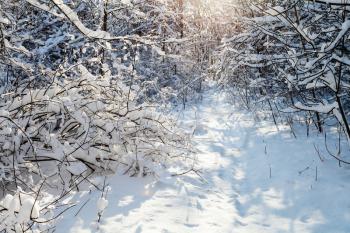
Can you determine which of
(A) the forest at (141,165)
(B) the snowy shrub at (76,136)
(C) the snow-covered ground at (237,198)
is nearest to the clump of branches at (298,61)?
(A) the forest at (141,165)

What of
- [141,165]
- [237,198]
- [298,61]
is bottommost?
[237,198]

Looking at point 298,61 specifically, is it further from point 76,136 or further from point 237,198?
point 76,136

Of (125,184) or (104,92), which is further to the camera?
(104,92)

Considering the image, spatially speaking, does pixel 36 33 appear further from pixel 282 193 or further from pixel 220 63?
pixel 282 193

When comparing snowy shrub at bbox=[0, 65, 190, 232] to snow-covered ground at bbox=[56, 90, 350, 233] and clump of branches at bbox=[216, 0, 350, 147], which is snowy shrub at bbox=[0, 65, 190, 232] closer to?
snow-covered ground at bbox=[56, 90, 350, 233]

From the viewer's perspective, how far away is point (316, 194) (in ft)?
13.8

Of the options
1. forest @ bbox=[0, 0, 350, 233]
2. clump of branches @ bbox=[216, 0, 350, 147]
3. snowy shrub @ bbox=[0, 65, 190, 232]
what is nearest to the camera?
forest @ bbox=[0, 0, 350, 233]

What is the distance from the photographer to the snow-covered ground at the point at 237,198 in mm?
3379

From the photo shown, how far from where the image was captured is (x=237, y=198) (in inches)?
167

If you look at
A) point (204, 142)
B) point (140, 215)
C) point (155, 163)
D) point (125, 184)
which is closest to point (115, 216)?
point (140, 215)

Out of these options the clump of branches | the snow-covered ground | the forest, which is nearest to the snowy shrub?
the forest

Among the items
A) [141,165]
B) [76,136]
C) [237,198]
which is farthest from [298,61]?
[76,136]

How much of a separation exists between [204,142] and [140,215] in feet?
11.4

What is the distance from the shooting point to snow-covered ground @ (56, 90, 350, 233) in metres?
3.38
